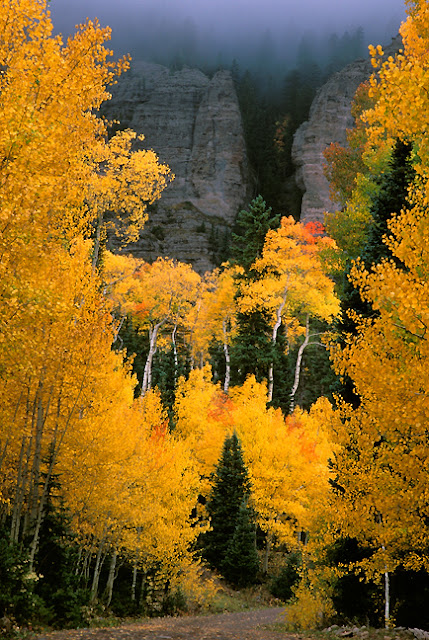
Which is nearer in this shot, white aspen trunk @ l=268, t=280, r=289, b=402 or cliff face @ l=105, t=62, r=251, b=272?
white aspen trunk @ l=268, t=280, r=289, b=402

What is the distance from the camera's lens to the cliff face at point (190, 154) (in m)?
59.7

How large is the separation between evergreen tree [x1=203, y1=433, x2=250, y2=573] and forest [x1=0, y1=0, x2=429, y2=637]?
11 cm

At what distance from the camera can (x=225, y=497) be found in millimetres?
25844

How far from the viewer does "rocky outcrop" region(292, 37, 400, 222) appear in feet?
195

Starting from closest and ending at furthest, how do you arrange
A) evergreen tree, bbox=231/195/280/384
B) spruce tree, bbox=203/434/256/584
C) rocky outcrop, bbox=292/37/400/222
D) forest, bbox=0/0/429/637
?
forest, bbox=0/0/429/637, spruce tree, bbox=203/434/256/584, evergreen tree, bbox=231/195/280/384, rocky outcrop, bbox=292/37/400/222

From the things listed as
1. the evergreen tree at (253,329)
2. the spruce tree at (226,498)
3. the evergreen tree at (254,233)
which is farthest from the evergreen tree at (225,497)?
the evergreen tree at (254,233)

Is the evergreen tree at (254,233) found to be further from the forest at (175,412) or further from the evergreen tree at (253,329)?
the forest at (175,412)

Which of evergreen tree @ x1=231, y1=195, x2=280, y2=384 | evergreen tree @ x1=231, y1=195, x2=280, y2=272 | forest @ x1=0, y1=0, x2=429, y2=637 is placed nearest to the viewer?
forest @ x1=0, y1=0, x2=429, y2=637

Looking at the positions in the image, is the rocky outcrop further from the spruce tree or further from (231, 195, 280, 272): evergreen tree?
the spruce tree

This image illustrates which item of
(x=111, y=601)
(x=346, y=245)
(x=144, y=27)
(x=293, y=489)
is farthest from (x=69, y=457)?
(x=144, y=27)

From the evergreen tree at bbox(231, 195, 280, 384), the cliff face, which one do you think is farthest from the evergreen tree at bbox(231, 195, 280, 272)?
the cliff face

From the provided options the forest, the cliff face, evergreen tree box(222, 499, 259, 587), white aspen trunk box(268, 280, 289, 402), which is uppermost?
the cliff face

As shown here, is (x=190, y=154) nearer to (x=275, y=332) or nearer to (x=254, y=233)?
(x=254, y=233)

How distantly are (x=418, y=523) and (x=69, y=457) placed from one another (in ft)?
27.2
